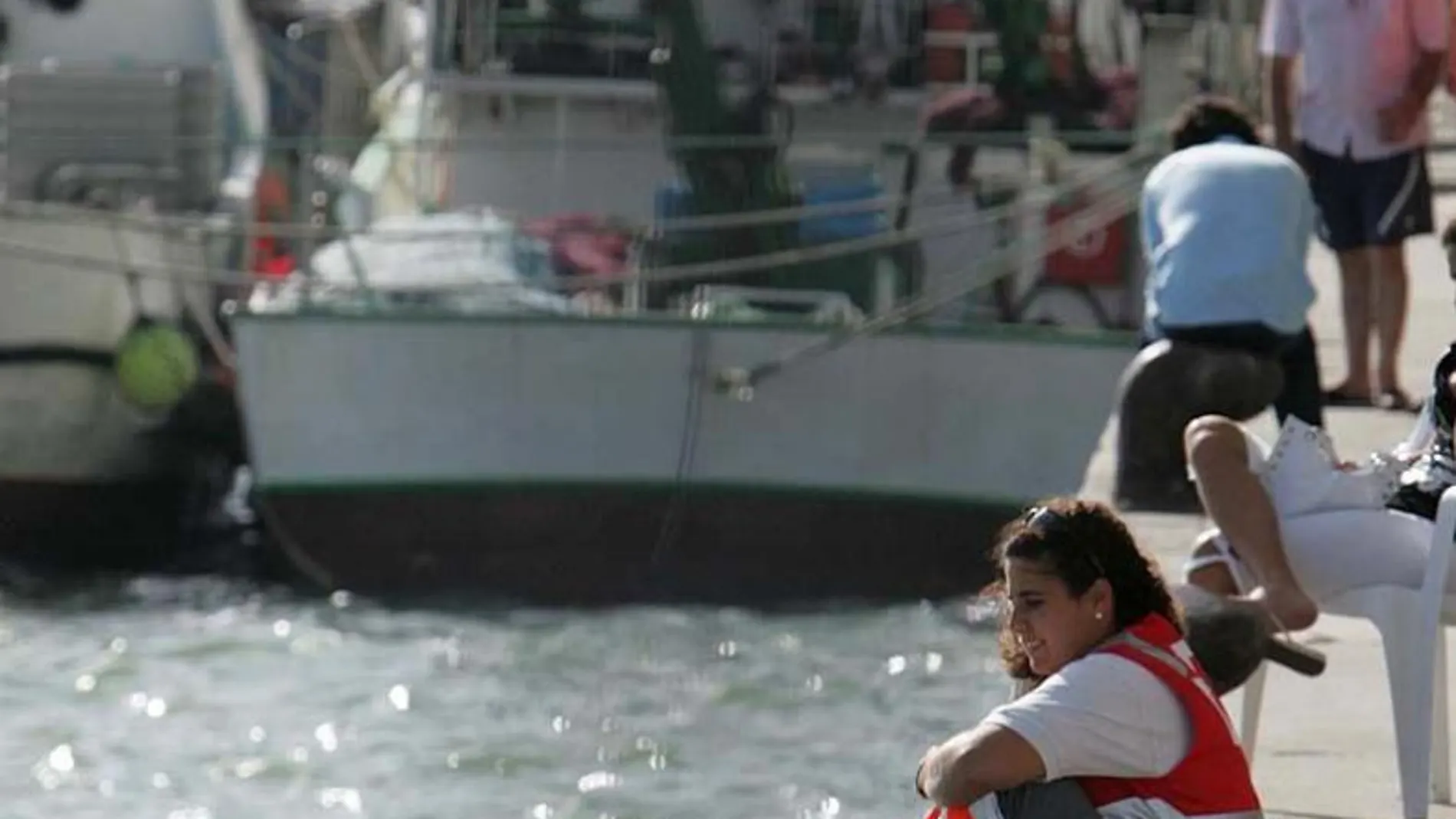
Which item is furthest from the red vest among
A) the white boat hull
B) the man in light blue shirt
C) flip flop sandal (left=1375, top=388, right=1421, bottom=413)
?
the white boat hull

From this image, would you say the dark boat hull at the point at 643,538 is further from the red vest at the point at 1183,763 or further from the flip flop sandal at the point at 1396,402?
the red vest at the point at 1183,763

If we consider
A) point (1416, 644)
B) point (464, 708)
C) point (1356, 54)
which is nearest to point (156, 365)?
point (464, 708)

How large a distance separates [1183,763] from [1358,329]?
6508mm

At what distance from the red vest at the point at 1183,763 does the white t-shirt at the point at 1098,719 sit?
0.07 ft

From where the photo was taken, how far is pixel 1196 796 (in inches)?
193

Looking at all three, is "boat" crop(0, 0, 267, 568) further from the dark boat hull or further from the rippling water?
the dark boat hull

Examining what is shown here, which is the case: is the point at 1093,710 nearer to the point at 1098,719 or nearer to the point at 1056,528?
the point at 1098,719

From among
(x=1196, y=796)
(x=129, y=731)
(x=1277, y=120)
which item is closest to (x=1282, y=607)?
(x=1196, y=796)

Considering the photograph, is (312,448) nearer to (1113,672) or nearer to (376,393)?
(376,393)

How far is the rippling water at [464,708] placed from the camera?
42.8 ft

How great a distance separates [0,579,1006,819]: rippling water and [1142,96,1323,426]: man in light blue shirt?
5.28 feet

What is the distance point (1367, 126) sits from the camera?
1122 centimetres

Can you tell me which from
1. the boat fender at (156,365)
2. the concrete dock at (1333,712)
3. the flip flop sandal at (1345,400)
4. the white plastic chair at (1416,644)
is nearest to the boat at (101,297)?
the boat fender at (156,365)

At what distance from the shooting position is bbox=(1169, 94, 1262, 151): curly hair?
412 inches
